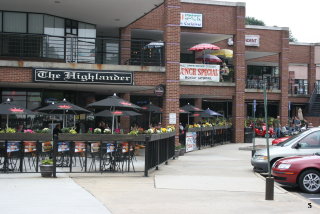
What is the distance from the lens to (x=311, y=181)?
12.6 m

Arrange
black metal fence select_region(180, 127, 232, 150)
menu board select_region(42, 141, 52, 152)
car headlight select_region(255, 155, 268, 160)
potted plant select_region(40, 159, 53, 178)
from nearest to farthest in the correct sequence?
potted plant select_region(40, 159, 53, 178), car headlight select_region(255, 155, 268, 160), menu board select_region(42, 141, 52, 152), black metal fence select_region(180, 127, 232, 150)

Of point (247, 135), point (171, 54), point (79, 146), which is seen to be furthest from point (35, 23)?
point (247, 135)

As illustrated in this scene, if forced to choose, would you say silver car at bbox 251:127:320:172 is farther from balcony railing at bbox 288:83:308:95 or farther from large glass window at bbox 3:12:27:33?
balcony railing at bbox 288:83:308:95

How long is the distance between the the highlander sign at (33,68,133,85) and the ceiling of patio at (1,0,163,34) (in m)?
3.22

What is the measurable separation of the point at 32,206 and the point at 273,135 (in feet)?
97.0

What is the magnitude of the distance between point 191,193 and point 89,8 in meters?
13.6

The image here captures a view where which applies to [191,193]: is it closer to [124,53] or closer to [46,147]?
[46,147]

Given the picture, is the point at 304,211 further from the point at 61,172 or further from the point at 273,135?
the point at 273,135

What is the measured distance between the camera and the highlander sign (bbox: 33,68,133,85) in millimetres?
20328

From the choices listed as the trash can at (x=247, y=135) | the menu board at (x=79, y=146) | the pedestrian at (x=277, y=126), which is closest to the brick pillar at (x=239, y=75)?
the trash can at (x=247, y=135)

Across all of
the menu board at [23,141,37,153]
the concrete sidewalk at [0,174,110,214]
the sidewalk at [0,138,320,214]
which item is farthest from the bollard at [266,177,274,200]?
the menu board at [23,141,37,153]

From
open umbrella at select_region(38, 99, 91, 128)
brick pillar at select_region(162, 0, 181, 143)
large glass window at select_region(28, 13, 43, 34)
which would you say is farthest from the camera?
large glass window at select_region(28, 13, 43, 34)

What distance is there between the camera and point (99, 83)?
21.2 m

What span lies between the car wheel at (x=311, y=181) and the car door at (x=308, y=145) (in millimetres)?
2565
